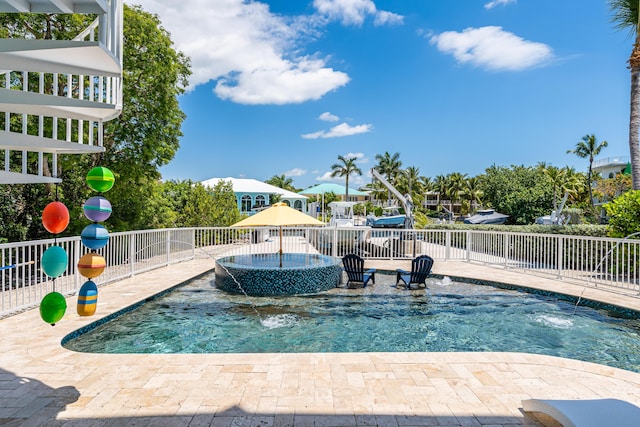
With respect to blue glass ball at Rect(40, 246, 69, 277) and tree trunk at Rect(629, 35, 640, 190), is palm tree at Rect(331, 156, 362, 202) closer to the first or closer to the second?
tree trunk at Rect(629, 35, 640, 190)

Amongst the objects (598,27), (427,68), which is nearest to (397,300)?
(598,27)

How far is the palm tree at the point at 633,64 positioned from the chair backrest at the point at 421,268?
842cm

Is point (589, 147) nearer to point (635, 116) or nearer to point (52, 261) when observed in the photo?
point (635, 116)

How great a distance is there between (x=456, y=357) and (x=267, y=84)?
17.0 m

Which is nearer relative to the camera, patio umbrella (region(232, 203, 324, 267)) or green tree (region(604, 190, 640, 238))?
patio umbrella (region(232, 203, 324, 267))

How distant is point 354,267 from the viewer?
8.90 meters

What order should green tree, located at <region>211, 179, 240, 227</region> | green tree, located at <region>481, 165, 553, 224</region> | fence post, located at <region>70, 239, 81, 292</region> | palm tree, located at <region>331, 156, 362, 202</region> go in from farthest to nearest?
palm tree, located at <region>331, 156, 362, 202</region> → green tree, located at <region>481, 165, 553, 224</region> → green tree, located at <region>211, 179, 240, 227</region> → fence post, located at <region>70, 239, 81, 292</region>

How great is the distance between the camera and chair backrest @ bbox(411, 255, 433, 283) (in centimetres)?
856

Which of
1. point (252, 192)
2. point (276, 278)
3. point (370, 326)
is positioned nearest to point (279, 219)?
point (276, 278)

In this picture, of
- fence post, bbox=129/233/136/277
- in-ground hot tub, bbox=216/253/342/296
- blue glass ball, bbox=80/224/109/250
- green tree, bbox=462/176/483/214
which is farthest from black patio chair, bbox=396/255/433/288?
green tree, bbox=462/176/483/214

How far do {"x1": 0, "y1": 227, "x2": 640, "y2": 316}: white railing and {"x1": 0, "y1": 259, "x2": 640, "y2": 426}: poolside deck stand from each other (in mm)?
2676

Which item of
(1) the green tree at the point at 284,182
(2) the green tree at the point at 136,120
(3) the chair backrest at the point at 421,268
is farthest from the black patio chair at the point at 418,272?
(1) the green tree at the point at 284,182

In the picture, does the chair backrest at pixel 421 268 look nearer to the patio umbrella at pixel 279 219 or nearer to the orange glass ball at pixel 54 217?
the patio umbrella at pixel 279 219

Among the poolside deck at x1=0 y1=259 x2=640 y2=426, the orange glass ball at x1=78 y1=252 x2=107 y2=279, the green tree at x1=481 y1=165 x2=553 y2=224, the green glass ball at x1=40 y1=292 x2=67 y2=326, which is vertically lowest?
the poolside deck at x1=0 y1=259 x2=640 y2=426
